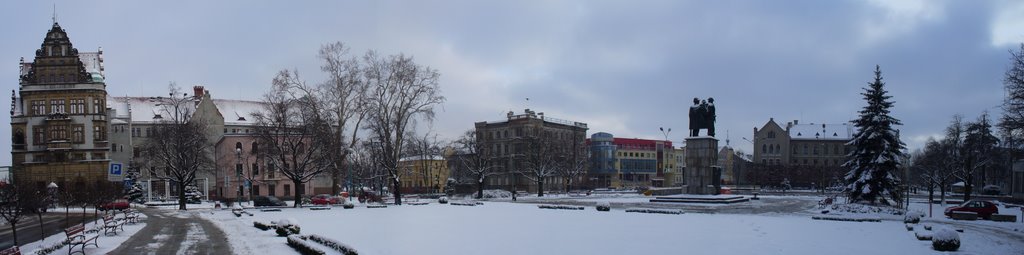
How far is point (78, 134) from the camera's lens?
69000 millimetres

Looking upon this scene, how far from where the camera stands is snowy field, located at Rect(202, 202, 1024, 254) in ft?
60.7

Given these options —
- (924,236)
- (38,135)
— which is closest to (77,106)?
(38,135)

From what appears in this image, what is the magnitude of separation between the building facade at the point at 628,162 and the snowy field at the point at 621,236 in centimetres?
8092

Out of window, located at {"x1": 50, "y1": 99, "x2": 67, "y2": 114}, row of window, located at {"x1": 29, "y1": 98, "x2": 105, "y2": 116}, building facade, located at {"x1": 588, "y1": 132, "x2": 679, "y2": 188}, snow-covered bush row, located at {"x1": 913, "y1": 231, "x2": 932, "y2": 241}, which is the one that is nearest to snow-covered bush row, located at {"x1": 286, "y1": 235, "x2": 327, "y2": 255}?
snow-covered bush row, located at {"x1": 913, "y1": 231, "x2": 932, "y2": 241}

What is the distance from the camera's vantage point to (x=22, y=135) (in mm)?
69625

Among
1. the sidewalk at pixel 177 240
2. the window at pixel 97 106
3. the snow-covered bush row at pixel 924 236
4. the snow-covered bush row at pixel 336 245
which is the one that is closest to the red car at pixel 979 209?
the snow-covered bush row at pixel 924 236

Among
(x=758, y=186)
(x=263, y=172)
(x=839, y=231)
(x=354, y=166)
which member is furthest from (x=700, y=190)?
(x=758, y=186)

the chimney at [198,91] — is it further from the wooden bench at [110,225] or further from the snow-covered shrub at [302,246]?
the snow-covered shrub at [302,246]

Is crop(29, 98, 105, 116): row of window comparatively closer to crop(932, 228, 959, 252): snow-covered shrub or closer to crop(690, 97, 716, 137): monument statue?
crop(690, 97, 716, 137): monument statue

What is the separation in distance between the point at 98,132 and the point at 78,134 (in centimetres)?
184

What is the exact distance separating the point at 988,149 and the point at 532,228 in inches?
2075

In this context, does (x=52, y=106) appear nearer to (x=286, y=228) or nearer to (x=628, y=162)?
(x=286, y=228)

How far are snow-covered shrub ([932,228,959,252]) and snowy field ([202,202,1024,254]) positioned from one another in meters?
0.37

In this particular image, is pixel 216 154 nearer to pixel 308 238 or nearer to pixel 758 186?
pixel 308 238
